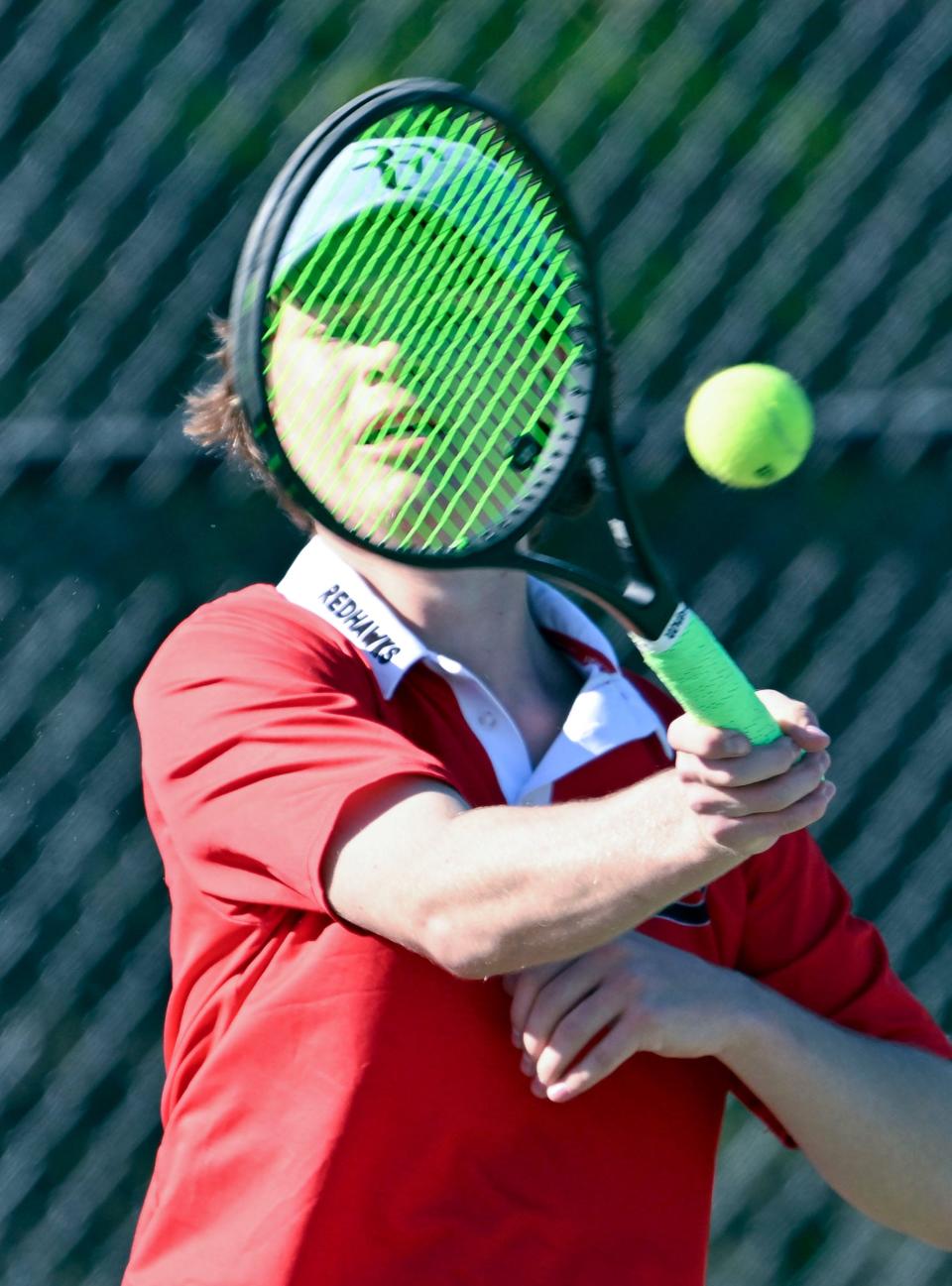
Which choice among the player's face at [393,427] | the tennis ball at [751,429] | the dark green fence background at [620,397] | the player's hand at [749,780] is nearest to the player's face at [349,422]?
the player's face at [393,427]

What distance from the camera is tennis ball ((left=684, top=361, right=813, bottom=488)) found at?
1.91 metres

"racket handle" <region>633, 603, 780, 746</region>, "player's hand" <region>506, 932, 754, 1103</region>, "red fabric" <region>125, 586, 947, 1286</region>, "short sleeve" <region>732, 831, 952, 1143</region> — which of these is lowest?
"red fabric" <region>125, 586, 947, 1286</region>

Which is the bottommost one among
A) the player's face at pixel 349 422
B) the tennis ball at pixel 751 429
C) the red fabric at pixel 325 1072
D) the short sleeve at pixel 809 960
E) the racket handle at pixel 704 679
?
the red fabric at pixel 325 1072

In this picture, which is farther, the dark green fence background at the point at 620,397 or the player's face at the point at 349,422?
the dark green fence background at the point at 620,397

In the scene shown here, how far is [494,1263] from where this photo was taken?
1.60m

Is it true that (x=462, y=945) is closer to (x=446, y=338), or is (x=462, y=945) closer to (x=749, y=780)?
(x=749, y=780)

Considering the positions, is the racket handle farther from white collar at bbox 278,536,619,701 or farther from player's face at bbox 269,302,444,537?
white collar at bbox 278,536,619,701

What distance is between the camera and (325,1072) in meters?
Result: 1.59

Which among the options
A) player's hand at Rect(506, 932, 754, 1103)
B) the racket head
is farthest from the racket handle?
player's hand at Rect(506, 932, 754, 1103)

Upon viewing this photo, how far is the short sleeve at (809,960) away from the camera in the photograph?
1.83 metres

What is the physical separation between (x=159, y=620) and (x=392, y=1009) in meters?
1.30

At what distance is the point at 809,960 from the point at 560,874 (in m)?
0.54

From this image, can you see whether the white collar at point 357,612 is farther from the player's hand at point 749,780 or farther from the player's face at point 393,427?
the player's hand at point 749,780

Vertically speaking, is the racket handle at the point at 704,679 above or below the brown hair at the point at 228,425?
above
